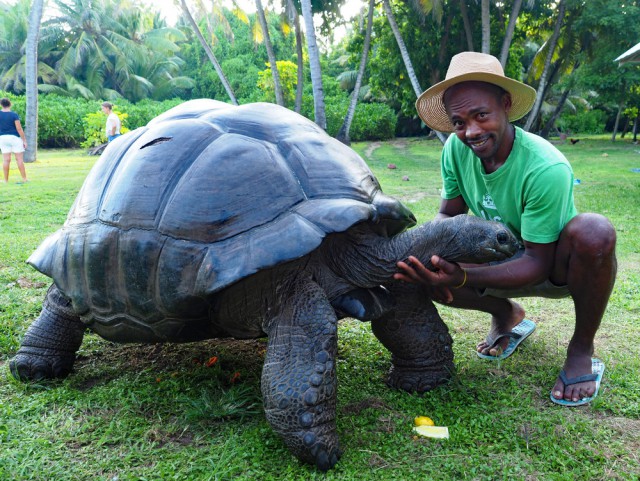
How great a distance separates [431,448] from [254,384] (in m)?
0.95

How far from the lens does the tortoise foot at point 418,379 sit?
2.64 metres

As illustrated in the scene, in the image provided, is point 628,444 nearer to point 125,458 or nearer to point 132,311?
point 125,458

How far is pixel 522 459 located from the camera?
2090 millimetres

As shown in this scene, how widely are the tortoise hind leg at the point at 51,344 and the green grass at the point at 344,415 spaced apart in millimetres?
76

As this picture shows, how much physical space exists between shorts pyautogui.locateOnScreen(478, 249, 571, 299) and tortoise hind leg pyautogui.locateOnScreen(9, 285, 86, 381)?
2166 mm

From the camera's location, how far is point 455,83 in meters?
2.61

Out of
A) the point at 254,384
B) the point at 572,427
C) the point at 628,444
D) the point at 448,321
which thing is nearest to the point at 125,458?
the point at 254,384

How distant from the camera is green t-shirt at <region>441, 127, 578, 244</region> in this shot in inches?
98.4

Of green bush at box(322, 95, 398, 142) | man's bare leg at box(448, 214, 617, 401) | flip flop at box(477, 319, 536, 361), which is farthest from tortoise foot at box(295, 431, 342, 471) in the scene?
green bush at box(322, 95, 398, 142)

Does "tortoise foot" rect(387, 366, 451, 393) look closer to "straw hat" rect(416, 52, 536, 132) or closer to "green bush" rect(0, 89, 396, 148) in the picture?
"straw hat" rect(416, 52, 536, 132)

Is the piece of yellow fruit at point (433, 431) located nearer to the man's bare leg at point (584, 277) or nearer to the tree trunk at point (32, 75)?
the man's bare leg at point (584, 277)

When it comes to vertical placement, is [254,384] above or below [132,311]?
below

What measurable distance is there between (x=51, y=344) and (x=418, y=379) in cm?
185

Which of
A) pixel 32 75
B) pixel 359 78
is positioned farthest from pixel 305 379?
pixel 359 78
